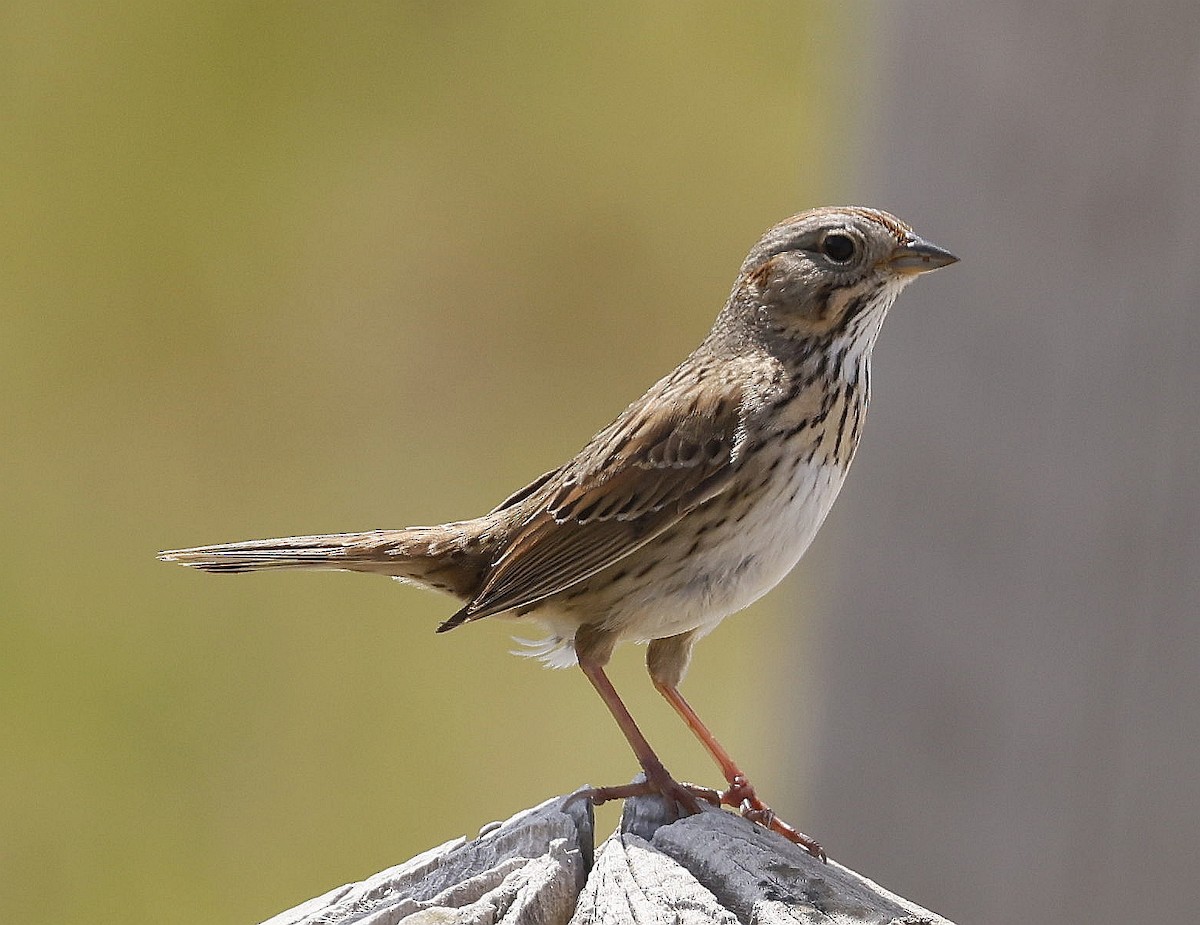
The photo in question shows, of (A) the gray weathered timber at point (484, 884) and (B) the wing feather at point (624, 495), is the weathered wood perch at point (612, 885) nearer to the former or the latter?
(A) the gray weathered timber at point (484, 884)

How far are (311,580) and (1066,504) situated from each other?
5.67m

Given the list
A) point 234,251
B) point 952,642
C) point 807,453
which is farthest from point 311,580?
point 952,642

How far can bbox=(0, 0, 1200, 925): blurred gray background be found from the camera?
2783mm

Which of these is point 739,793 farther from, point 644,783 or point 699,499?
point 699,499

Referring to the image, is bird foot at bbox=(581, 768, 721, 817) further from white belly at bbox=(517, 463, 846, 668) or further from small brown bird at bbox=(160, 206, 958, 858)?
white belly at bbox=(517, 463, 846, 668)

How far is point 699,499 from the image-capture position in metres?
3.49

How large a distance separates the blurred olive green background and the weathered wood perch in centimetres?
509

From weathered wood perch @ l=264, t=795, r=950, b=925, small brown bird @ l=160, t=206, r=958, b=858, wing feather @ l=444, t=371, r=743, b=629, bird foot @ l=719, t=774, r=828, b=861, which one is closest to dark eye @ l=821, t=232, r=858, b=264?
small brown bird @ l=160, t=206, r=958, b=858

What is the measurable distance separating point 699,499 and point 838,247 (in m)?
0.68

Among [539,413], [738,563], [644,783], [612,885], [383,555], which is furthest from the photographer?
[539,413]

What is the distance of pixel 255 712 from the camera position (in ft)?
23.2

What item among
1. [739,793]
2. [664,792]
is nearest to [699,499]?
[739,793]

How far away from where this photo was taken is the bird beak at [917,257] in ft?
9.92

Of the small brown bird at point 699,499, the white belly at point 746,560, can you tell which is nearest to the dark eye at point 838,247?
the small brown bird at point 699,499
